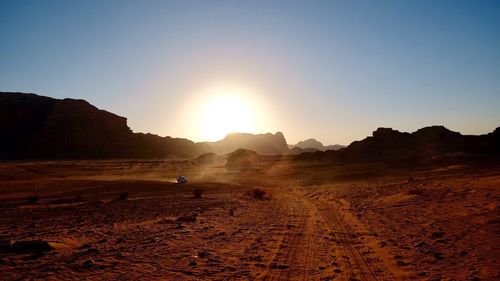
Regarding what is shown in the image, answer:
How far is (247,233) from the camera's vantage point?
42.2 ft

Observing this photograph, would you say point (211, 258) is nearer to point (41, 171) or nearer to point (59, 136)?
point (41, 171)

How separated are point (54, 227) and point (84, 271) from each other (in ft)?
22.8

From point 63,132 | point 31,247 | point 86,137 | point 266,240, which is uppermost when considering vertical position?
point 63,132

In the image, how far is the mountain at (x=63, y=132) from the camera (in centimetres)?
10562

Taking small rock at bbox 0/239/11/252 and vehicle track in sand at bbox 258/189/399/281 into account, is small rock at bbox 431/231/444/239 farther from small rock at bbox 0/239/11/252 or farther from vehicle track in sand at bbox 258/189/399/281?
small rock at bbox 0/239/11/252

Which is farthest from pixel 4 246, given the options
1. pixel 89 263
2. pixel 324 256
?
pixel 324 256

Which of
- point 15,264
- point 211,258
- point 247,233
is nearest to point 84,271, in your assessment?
point 15,264

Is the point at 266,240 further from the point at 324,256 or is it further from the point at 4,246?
the point at 4,246

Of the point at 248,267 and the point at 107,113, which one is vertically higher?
the point at 107,113

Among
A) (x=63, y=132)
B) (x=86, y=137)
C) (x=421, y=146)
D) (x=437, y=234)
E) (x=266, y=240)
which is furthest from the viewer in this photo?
(x=86, y=137)

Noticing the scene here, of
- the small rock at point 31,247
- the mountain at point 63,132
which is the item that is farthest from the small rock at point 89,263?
the mountain at point 63,132

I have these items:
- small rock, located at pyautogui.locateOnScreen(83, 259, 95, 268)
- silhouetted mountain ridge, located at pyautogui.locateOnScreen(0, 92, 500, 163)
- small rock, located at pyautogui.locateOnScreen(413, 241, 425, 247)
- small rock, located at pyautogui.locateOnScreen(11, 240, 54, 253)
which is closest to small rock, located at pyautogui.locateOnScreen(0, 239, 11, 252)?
small rock, located at pyautogui.locateOnScreen(11, 240, 54, 253)

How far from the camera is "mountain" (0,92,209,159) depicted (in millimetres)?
105625

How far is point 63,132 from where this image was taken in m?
111
